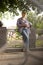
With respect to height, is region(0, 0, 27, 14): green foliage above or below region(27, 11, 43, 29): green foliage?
above

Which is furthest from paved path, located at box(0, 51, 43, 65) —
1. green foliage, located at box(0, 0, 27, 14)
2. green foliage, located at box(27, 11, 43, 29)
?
green foliage, located at box(0, 0, 27, 14)

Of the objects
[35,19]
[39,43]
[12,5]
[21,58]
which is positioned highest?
[12,5]

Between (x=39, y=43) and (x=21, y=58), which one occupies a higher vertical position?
(x=39, y=43)

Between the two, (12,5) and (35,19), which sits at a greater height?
(12,5)

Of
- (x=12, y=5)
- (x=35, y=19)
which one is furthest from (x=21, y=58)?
(x=12, y=5)

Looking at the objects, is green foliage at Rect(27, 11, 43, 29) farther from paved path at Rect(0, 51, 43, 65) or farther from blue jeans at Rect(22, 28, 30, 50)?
paved path at Rect(0, 51, 43, 65)

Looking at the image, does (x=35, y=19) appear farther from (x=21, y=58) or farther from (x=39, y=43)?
(x=21, y=58)

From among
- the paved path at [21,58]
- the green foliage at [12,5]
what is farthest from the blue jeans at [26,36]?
the green foliage at [12,5]

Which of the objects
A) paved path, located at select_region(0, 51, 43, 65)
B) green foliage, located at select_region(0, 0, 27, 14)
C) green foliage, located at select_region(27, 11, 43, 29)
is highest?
green foliage, located at select_region(0, 0, 27, 14)

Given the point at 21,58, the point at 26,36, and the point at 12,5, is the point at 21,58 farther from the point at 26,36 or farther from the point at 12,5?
the point at 12,5

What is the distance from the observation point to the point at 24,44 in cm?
185

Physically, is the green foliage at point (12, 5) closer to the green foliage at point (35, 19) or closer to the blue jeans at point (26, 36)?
the green foliage at point (35, 19)

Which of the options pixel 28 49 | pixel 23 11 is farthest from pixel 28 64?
pixel 23 11

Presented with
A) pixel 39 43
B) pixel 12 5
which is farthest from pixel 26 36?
pixel 12 5
